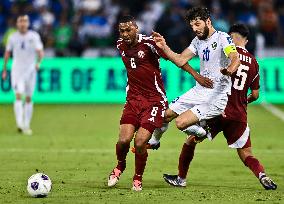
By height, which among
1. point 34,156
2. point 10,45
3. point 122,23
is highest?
point 122,23

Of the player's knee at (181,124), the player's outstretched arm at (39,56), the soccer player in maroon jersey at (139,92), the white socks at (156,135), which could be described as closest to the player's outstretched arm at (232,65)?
the soccer player in maroon jersey at (139,92)

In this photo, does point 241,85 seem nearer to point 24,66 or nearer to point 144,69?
point 144,69

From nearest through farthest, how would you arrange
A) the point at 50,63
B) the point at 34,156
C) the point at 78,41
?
1. the point at 34,156
2. the point at 50,63
3. the point at 78,41

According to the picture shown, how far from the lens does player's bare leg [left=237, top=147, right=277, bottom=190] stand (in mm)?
10559

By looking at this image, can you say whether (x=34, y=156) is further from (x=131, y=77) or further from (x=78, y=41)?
(x=78, y=41)

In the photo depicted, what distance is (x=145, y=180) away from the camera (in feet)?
38.1

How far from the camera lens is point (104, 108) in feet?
74.9

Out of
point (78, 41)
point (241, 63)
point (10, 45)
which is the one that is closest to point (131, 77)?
point (241, 63)

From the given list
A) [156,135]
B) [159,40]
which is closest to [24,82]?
[156,135]

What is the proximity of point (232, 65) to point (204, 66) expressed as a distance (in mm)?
594

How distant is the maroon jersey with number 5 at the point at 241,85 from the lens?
1097 cm

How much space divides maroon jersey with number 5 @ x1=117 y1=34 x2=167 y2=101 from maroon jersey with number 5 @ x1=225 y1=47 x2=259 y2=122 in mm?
787

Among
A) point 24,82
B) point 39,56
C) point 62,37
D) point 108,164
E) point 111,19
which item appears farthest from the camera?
point 111,19

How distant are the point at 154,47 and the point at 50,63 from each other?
42.1 ft
